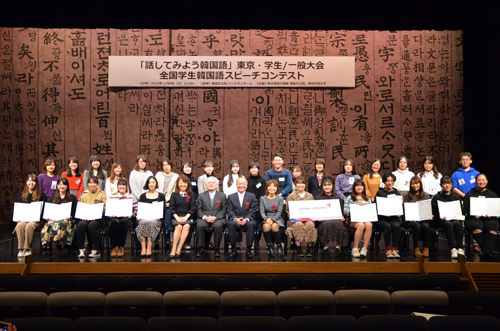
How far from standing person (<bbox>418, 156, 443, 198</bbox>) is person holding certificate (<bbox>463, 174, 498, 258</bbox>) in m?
0.66

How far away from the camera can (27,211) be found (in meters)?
5.74

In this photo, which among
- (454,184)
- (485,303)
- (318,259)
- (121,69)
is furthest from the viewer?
(121,69)

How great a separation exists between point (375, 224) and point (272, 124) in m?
3.61

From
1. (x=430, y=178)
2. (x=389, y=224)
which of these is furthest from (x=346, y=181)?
(x=430, y=178)

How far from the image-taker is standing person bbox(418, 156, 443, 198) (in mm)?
6586

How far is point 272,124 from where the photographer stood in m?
8.86

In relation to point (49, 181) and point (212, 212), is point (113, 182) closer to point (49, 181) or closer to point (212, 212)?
point (49, 181)

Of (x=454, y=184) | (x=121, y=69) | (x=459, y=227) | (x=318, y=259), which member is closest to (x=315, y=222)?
(x=318, y=259)

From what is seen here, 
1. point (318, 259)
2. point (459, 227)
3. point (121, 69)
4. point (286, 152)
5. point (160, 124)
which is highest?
point (121, 69)

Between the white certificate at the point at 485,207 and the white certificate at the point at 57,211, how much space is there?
17.5 feet

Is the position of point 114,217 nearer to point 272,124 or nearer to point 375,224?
point 375,224

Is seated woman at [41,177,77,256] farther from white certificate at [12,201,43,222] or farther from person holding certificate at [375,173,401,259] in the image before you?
person holding certificate at [375,173,401,259]

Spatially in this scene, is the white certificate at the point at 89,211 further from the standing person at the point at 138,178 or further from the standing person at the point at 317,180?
the standing person at the point at 317,180

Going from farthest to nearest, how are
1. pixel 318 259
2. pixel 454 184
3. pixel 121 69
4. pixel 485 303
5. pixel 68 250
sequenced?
pixel 121 69
pixel 454 184
pixel 68 250
pixel 318 259
pixel 485 303
